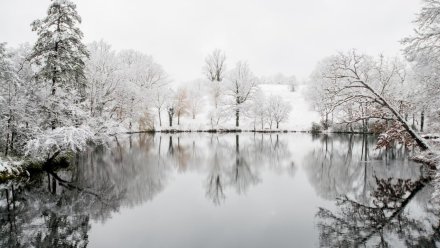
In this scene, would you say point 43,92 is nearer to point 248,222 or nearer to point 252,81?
point 248,222

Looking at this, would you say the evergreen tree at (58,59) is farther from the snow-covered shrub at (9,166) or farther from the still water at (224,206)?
the still water at (224,206)

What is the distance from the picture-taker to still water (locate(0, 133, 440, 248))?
10.4m

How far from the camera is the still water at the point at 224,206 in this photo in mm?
10352

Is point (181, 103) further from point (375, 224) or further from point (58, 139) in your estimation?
point (375, 224)

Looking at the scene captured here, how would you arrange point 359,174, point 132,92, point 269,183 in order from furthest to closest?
point 132,92, point 359,174, point 269,183

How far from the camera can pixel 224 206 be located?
14.1 meters

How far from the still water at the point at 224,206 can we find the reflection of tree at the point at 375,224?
0.10ft

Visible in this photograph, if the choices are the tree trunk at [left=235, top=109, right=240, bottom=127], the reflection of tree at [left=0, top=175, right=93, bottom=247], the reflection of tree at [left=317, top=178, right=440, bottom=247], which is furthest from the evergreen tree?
the tree trunk at [left=235, top=109, right=240, bottom=127]

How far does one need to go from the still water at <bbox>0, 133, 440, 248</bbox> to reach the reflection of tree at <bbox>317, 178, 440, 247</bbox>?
3 cm

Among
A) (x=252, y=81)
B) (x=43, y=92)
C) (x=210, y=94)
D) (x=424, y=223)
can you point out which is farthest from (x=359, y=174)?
(x=210, y=94)

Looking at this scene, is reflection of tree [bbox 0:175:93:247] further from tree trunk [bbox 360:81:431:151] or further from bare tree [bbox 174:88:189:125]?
bare tree [bbox 174:88:189:125]

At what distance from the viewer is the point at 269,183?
18.5 meters

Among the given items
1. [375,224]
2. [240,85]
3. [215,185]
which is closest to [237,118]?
[240,85]

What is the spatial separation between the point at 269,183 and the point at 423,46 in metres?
9.96
